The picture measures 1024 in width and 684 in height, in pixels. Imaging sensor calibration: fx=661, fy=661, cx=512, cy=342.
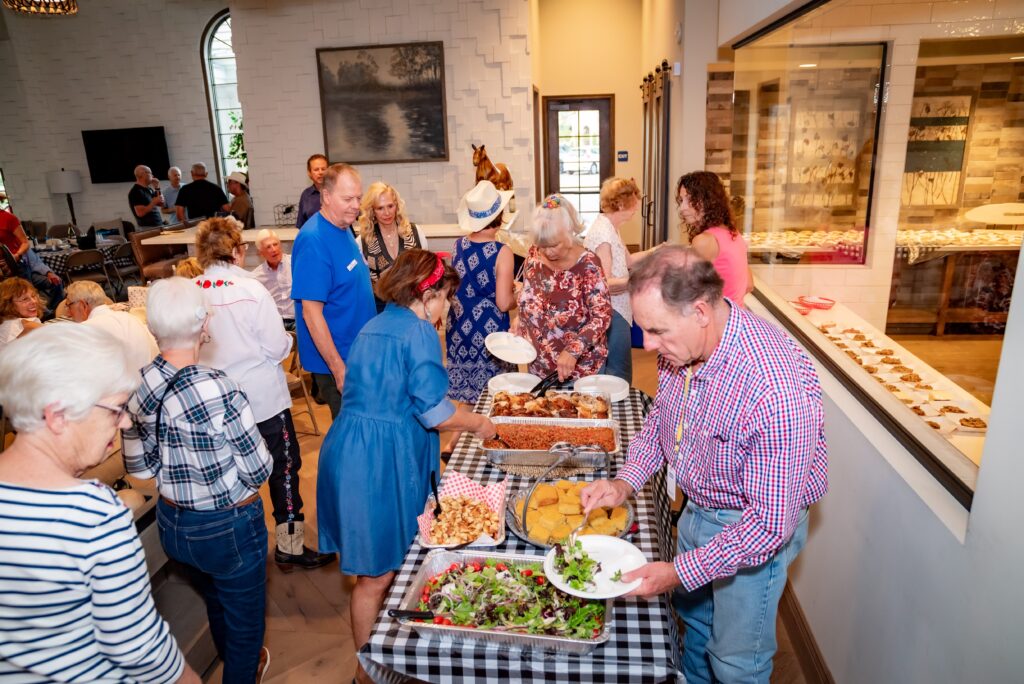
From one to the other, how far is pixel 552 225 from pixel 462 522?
Answer: 4.69 feet

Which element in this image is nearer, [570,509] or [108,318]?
[570,509]

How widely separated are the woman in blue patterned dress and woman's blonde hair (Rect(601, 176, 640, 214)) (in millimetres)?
814

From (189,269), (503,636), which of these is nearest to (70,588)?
(503,636)

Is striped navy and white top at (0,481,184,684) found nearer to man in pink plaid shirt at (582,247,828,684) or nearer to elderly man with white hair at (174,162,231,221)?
man in pink plaid shirt at (582,247,828,684)

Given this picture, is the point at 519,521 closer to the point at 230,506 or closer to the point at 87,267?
the point at 230,506

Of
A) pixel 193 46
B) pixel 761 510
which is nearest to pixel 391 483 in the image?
pixel 761 510

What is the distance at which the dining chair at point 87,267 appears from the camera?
23.0ft

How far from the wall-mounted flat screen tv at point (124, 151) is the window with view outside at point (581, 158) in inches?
241

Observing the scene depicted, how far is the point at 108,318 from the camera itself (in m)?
2.90

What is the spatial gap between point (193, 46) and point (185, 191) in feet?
9.79

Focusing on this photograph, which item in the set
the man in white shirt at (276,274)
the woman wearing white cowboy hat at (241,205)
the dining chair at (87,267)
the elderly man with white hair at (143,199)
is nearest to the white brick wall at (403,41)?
the woman wearing white cowboy hat at (241,205)

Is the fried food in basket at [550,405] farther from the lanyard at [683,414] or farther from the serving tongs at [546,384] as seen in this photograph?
the lanyard at [683,414]

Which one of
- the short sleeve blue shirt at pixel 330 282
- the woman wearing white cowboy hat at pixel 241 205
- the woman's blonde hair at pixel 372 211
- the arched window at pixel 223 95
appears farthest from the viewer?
the arched window at pixel 223 95

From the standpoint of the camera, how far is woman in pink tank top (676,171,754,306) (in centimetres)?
335
